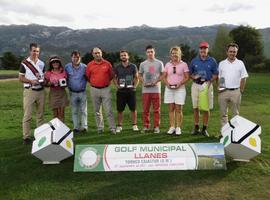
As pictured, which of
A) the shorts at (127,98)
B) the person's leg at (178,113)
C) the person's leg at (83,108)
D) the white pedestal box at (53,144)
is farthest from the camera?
the shorts at (127,98)

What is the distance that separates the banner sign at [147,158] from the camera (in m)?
7.72

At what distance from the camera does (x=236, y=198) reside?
261 inches

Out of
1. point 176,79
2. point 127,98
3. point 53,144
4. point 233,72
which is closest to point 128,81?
point 127,98

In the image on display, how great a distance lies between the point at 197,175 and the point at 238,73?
10.5 feet

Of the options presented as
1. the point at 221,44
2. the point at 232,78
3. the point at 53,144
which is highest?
the point at 221,44

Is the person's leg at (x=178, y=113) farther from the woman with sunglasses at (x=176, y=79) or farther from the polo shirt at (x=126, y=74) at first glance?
the polo shirt at (x=126, y=74)

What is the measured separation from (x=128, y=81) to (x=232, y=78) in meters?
2.51

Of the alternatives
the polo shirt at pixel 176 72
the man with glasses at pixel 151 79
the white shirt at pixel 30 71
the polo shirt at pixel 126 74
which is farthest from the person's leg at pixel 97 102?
the polo shirt at pixel 176 72

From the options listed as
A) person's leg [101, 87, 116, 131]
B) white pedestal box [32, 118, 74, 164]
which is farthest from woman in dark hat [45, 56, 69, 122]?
white pedestal box [32, 118, 74, 164]

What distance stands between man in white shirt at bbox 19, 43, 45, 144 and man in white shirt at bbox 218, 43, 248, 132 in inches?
163

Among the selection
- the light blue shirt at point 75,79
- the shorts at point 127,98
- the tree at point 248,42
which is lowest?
the shorts at point 127,98

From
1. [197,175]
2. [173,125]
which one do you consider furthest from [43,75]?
Answer: [197,175]

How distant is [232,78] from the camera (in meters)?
9.75

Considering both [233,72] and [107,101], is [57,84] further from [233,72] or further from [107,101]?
[233,72]
